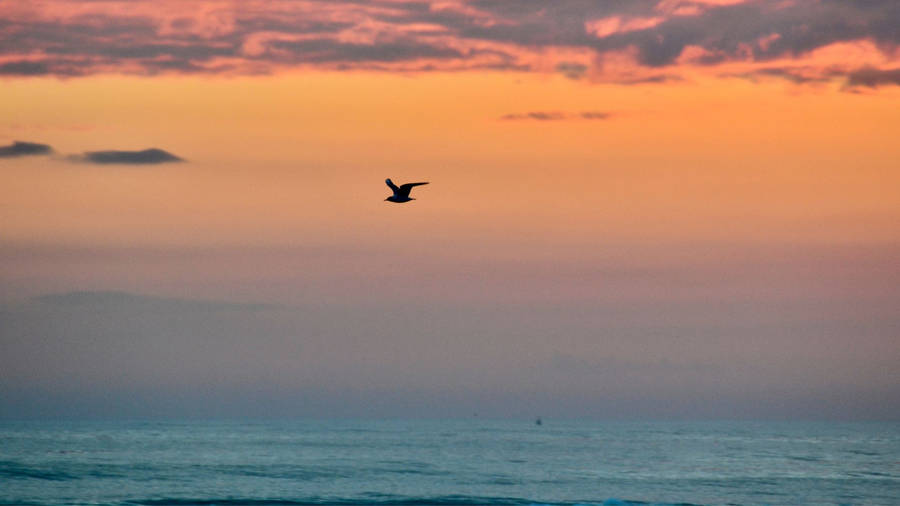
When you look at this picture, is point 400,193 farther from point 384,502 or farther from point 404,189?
point 384,502

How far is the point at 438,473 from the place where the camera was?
62938mm

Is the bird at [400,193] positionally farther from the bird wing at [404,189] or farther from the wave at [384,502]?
the wave at [384,502]

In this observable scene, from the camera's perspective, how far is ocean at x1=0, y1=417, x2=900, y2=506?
51.8 meters

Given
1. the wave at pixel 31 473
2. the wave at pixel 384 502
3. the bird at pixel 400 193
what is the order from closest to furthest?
1. the bird at pixel 400 193
2. the wave at pixel 384 502
3. the wave at pixel 31 473

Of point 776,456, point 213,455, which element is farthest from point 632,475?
point 213,455

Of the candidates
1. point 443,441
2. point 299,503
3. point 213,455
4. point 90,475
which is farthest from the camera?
point 443,441

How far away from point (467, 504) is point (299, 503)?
7.42 metres

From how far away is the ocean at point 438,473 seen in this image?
170 feet

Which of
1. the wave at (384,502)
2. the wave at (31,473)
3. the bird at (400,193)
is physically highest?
the bird at (400,193)

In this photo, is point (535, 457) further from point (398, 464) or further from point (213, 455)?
point (213, 455)

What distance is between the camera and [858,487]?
55.6m

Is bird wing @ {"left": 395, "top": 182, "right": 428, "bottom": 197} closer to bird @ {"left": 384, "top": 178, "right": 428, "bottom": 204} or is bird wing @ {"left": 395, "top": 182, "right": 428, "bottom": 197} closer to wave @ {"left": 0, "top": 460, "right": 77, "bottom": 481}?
bird @ {"left": 384, "top": 178, "right": 428, "bottom": 204}

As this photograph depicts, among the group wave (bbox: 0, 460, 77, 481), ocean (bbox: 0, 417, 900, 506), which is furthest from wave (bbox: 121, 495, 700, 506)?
wave (bbox: 0, 460, 77, 481)

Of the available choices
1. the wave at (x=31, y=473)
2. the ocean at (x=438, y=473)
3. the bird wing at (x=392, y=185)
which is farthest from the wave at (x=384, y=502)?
the bird wing at (x=392, y=185)
